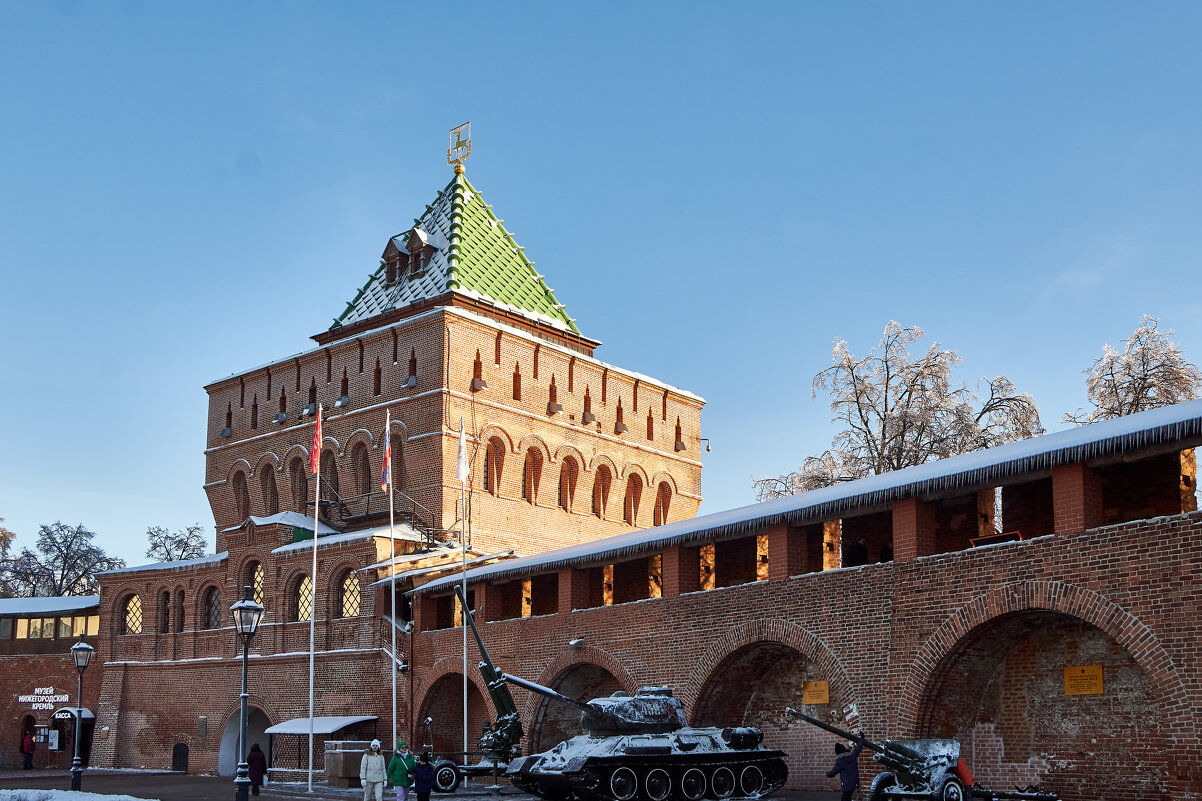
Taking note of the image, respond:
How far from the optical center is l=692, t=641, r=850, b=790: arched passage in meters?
21.5

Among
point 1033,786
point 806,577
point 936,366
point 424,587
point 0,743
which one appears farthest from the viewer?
point 0,743

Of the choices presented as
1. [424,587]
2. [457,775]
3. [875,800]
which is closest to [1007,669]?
[875,800]

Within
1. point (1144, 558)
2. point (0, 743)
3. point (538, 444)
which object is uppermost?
point (538, 444)

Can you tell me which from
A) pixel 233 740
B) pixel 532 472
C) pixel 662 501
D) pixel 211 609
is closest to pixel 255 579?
pixel 211 609

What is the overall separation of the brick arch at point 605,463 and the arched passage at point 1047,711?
2151 cm

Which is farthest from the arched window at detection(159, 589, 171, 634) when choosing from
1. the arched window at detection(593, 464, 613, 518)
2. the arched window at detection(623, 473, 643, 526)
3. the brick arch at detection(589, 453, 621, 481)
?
the arched window at detection(623, 473, 643, 526)

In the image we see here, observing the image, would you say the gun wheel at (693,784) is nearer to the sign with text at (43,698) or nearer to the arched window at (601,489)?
the arched window at (601,489)

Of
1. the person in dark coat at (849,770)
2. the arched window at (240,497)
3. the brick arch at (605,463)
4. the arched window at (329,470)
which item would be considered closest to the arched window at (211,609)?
the arched window at (240,497)

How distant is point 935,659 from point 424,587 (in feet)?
48.2

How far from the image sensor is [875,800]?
1658 centimetres

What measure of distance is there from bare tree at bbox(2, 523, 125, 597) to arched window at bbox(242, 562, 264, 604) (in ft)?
85.8

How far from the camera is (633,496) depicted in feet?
135

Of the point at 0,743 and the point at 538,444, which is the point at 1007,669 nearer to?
the point at 538,444

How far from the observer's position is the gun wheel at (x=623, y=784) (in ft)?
61.7
